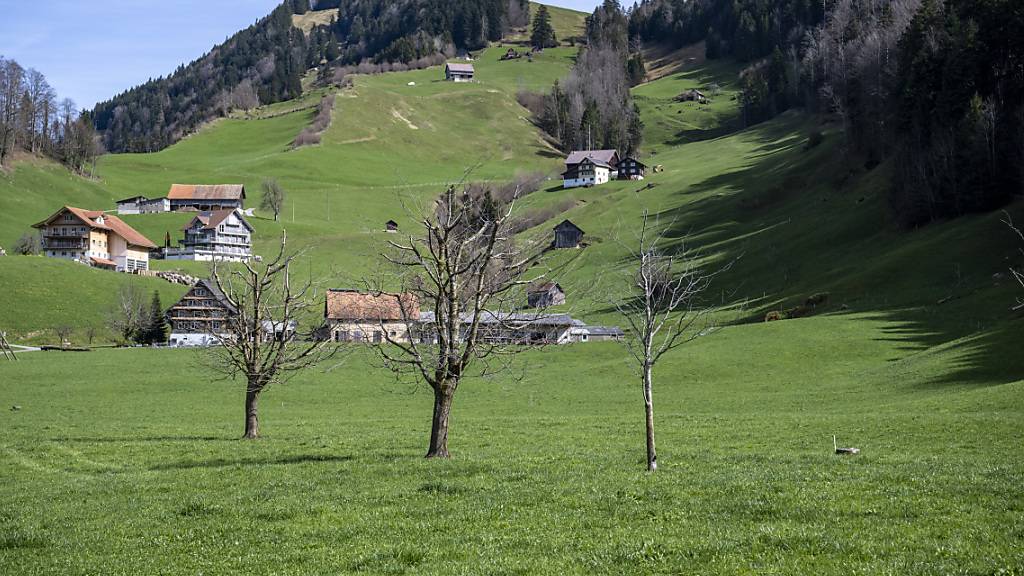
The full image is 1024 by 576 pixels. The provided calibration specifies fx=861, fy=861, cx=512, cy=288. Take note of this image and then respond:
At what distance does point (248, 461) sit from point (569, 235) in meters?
103

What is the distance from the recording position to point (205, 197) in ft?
542

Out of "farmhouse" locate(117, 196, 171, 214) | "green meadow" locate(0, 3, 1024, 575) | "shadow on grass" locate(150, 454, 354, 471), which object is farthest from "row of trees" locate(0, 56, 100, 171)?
"shadow on grass" locate(150, 454, 354, 471)

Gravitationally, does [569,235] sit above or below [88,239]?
above

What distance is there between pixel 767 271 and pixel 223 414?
61.7 m

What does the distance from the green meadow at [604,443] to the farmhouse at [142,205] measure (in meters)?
51.8

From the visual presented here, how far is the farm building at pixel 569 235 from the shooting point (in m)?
127

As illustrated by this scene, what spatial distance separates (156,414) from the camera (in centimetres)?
4978

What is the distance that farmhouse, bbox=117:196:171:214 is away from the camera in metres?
157

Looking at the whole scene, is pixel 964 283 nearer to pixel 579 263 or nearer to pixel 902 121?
pixel 902 121

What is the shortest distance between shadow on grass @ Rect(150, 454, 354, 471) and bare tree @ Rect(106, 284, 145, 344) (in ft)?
241

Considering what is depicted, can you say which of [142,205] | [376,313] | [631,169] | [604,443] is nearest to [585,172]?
[631,169]

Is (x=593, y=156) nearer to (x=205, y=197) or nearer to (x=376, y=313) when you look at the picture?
(x=205, y=197)

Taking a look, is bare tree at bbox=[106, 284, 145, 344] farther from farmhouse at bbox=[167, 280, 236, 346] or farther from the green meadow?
farmhouse at bbox=[167, 280, 236, 346]

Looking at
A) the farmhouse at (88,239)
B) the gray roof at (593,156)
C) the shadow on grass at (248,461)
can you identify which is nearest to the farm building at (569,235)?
the gray roof at (593,156)
